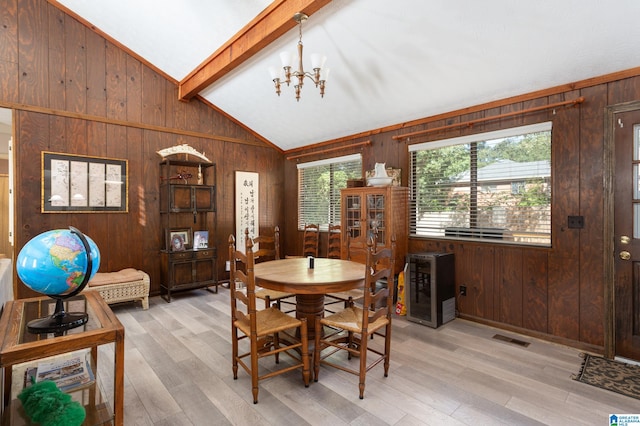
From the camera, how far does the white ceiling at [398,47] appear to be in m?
2.46

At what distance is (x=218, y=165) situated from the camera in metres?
5.32

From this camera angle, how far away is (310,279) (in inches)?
96.0

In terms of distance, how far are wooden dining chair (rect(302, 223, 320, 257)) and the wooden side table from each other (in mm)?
3667

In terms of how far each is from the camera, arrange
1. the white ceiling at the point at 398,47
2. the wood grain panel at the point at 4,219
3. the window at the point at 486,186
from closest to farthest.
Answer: the white ceiling at the point at 398,47 → the window at the point at 486,186 → the wood grain panel at the point at 4,219

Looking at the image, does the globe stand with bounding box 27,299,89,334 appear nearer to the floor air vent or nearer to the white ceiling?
the white ceiling

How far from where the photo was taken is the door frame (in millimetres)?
2740

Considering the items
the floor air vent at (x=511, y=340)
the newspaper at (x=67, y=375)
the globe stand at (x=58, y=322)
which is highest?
the globe stand at (x=58, y=322)

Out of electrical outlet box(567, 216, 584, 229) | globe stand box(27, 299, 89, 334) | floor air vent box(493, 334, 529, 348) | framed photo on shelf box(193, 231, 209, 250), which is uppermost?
electrical outlet box(567, 216, 584, 229)

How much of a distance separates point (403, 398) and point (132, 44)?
16.7 feet

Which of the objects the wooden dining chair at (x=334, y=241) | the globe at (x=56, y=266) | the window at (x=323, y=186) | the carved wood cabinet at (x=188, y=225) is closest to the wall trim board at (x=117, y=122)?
the carved wood cabinet at (x=188, y=225)

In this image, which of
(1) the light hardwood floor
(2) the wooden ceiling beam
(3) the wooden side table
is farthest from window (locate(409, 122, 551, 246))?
(3) the wooden side table

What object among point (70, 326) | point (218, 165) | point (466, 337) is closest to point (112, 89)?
point (218, 165)

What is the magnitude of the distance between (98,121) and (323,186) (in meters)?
3.33

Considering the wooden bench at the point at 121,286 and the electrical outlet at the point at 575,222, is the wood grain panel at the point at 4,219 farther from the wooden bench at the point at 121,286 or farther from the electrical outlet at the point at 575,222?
the electrical outlet at the point at 575,222
